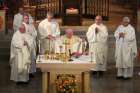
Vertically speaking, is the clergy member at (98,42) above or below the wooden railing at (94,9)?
below

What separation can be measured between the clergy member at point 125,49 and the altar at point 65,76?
3.57 meters

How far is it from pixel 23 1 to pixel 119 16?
182 inches

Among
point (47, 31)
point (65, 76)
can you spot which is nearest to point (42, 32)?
point (47, 31)

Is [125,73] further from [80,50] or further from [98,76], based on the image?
[80,50]

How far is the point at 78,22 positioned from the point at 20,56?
632cm

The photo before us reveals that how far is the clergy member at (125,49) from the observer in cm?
1767

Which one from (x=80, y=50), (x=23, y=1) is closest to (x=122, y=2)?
(x=23, y=1)

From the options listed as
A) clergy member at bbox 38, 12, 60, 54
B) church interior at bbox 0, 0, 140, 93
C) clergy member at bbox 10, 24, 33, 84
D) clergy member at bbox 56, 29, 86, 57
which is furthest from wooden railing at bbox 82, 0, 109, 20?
clergy member at bbox 56, 29, 86, 57

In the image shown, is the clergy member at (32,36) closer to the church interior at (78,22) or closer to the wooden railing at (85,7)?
the church interior at (78,22)

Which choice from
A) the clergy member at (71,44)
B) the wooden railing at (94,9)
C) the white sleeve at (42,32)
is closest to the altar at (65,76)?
the clergy member at (71,44)

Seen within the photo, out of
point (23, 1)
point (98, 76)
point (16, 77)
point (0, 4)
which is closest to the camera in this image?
point (16, 77)

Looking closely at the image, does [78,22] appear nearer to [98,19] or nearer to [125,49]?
[98,19]

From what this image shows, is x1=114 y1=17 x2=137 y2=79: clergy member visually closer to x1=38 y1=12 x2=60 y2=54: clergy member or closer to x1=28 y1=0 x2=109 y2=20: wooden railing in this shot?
x1=38 y1=12 x2=60 y2=54: clergy member

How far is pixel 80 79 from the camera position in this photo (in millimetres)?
14484
